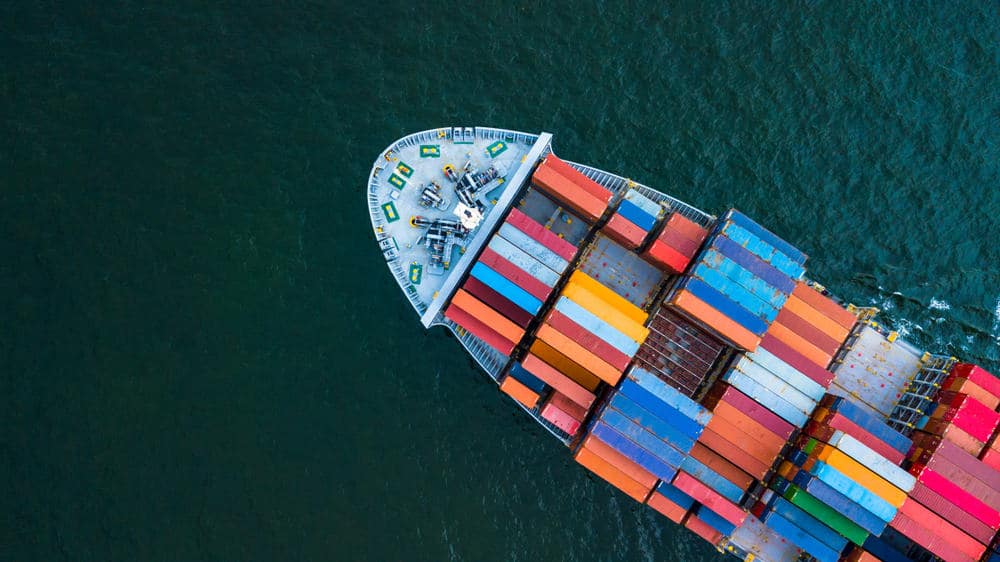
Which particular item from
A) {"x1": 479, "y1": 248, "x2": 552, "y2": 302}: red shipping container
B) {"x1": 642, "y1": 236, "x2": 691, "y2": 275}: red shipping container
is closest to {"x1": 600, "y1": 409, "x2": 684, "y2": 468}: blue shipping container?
{"x1": 479, "y1": 248, "x2": 552, "y2": 302}: red shipping container

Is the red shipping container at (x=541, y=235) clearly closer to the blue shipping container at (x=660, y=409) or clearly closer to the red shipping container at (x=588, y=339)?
the red shipping container at (x=588, y=339)

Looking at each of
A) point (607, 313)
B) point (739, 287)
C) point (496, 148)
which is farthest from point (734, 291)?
point (496, 148)

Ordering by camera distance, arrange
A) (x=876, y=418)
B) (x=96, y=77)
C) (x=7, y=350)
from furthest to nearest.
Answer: (x=96, y=77)
(x=7, y=350)
(x=876, y=418)

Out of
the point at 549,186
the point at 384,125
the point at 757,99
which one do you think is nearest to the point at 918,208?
the point at 757,99

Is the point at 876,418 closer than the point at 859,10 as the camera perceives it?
Yes

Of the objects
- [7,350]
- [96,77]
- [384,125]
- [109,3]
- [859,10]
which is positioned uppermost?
[859,10]

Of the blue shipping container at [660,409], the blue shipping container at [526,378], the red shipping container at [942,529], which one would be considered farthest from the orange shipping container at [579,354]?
the red shipping container at [942,529]

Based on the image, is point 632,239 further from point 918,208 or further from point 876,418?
point 918,208

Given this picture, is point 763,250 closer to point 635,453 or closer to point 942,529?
point 635,453
